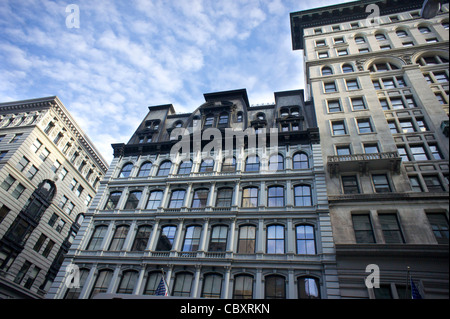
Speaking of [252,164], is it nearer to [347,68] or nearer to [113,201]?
[113,201]

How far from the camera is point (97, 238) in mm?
24875

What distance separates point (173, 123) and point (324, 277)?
23.7 metres

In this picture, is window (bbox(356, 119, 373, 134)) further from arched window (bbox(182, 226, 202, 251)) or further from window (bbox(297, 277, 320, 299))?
arched window (bbox(182, 226, 202, 251))

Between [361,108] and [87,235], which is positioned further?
[361,108]

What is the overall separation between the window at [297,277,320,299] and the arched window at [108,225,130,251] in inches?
595

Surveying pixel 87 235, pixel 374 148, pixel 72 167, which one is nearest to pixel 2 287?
pixel 87 235

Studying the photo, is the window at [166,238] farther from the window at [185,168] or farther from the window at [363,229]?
the window at [363,229]

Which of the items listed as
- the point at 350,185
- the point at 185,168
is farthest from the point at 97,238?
the point at 350,185

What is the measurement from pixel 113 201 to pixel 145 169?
4.64 meters

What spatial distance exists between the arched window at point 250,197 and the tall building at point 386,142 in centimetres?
618

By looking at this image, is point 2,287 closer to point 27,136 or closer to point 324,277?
point 27,136

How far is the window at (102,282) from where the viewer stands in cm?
2139

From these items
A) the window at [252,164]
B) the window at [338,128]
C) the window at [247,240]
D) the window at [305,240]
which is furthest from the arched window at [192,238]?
the window at [338,128]

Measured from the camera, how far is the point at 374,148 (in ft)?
76.4
